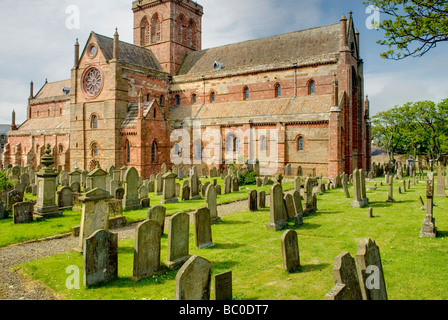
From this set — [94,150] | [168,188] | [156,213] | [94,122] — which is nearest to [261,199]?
[168,188]

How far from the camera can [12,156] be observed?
137ft

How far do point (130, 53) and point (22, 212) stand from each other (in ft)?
80.5

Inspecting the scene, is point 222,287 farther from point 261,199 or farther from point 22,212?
point 22,212

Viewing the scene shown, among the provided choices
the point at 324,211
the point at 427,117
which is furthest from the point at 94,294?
the point at 427,117

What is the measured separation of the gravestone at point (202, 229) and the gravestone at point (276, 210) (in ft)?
7.59

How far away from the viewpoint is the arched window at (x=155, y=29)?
3656 cm

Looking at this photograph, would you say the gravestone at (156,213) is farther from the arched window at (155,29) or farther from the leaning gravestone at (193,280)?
the arched window at (155,29)

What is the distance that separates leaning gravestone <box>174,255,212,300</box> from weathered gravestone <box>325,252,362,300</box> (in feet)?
6.25

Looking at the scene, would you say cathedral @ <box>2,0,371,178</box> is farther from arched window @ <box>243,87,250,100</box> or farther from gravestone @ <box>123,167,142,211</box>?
gravestone @ <box>123,167,142,211</box>

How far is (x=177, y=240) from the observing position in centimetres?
724

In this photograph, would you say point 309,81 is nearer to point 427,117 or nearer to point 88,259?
point 427,117

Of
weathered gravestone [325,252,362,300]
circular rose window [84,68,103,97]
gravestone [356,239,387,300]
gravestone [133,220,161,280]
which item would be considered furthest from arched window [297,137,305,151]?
weathered gravestone [325,252,362,300]

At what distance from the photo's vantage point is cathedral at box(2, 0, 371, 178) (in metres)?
25.0
